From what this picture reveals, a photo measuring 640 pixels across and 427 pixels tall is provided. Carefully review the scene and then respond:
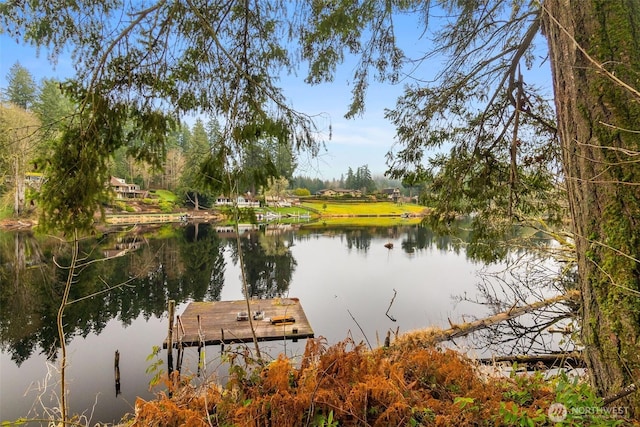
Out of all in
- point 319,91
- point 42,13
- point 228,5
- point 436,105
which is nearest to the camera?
point 42,13

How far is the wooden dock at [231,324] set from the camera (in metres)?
11.5

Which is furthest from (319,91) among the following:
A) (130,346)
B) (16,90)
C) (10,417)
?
(16,90)

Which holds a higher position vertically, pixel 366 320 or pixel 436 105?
pixel 436 105

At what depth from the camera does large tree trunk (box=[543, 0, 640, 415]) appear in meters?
1.70

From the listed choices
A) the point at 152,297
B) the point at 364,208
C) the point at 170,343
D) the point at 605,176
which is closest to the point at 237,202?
the point at 605,176

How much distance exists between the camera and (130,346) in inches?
449

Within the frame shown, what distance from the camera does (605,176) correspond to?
71.7 inches

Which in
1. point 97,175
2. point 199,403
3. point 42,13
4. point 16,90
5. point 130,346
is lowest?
point 130,346

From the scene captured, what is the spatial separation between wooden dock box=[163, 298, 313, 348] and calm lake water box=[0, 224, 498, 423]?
54 centimetres

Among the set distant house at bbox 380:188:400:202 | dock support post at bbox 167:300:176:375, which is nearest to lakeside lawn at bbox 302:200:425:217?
distant house at bbox 380:188:400:202

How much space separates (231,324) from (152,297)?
229 inches

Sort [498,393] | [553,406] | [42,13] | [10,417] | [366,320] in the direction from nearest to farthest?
[553,406]
[498,393]
[42,13]
[10,417]
[366,320]

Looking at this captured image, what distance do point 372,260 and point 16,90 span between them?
95.2 ft

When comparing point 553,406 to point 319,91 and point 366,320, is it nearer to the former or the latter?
point 319,91
